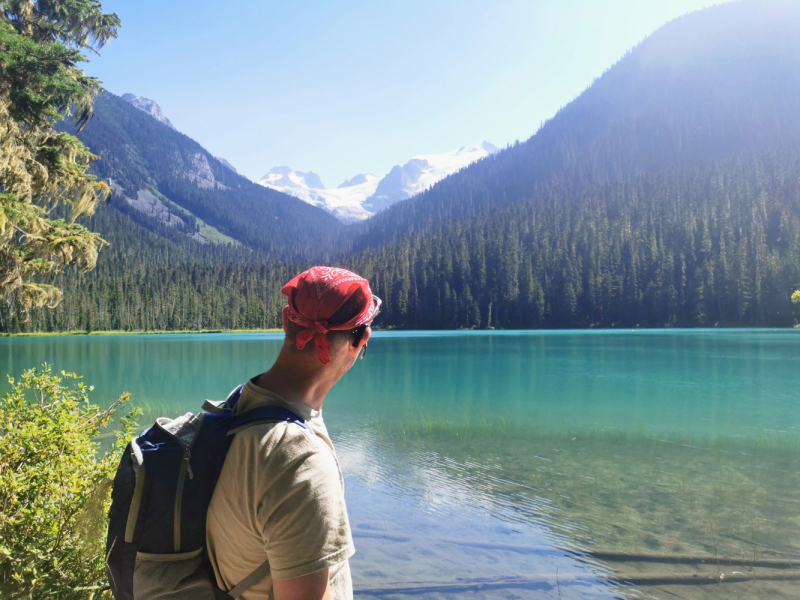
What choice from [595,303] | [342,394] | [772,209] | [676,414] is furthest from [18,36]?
[772,209]

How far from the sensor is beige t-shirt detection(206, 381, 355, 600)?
4.55ft

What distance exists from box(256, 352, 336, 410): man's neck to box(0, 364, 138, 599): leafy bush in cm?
214

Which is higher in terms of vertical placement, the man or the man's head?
the man's head

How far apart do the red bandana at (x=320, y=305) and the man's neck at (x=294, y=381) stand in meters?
0.06

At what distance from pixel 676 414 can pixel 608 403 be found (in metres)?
2.39

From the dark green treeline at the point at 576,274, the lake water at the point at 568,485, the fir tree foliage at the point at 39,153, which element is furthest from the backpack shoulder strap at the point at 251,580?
the dark green treeline at the point at 576,274

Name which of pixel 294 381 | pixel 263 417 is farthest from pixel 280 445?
pixel 294 381

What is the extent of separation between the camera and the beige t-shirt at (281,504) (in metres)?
1.39

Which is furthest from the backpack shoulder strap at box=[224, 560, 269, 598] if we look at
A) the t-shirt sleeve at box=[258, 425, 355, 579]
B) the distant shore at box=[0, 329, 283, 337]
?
the distant shore at box=[0, 329, 283, 337]

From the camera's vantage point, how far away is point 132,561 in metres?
1.56

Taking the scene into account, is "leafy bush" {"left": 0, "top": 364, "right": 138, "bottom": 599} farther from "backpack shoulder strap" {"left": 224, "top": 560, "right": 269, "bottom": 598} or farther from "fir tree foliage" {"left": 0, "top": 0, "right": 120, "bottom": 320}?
"fir tree foliage" {"left": 0, "top": 0, "right": 120, "bottom": 320}

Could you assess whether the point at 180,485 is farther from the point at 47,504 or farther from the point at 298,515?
the point at 47,504

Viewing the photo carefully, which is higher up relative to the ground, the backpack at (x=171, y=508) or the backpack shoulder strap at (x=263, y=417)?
the backpack shoulder strap at (x=263, y=417)

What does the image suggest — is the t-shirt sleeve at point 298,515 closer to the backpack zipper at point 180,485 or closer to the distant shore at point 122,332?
the backpack zipper at point 180,485
